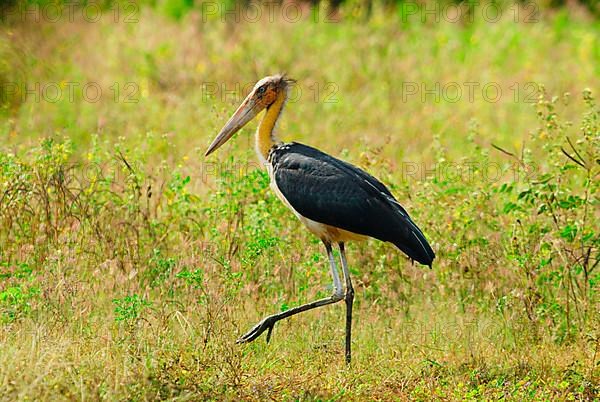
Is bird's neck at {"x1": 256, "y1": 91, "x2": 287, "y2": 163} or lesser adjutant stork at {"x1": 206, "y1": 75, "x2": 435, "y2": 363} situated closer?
lesser adjutant stork at {"x1": 206, "y1": 75, "x2": 435, "y2": 363}

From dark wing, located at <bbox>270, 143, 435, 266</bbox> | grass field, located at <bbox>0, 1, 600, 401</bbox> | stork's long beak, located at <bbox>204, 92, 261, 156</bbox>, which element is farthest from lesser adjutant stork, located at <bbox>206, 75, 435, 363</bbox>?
stork's long beak, located at <bbox>204, 92, 261, 156</bbox>

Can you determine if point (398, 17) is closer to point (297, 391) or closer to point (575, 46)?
point (575, 46)

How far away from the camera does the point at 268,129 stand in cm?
705

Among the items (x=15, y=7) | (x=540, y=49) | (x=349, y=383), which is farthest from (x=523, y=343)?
(x=540, y=49)

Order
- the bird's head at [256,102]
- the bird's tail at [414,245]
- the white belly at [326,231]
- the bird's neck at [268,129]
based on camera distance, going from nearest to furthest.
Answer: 1. the bird's tail at [414,245]
2. the white belly at [326,231]
3. the bird's neck at [268,129]
4. the bird's head at [256,102]

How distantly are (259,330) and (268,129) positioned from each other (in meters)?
1.45

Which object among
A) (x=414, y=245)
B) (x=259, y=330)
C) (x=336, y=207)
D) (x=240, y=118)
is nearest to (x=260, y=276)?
(x=259, y=330)

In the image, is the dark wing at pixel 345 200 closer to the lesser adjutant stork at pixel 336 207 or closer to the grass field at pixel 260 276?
the lesser adjutant stork at pixel 336 207

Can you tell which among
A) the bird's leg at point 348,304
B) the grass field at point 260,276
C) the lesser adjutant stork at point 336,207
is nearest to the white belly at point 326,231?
the lesser adjutant stork at point 336,207

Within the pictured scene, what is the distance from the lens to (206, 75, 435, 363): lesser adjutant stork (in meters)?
6.32

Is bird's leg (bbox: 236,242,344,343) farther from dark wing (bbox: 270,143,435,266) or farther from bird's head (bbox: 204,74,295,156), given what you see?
bird's head (bbox: 204,74,295,156)

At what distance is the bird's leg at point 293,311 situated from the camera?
20.9 feet

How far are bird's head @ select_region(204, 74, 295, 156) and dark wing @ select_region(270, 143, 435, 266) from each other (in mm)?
643

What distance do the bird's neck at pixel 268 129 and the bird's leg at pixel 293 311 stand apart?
2.63ft
